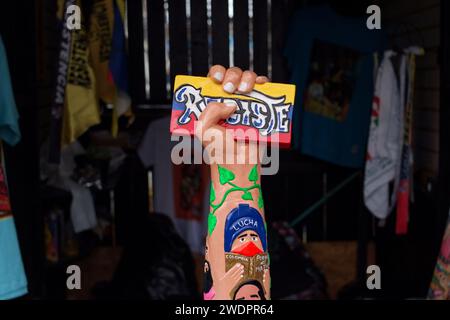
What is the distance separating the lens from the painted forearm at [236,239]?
7.46 feet

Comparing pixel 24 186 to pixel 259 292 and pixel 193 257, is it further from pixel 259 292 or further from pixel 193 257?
pixel 259 292

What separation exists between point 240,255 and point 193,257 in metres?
3.43

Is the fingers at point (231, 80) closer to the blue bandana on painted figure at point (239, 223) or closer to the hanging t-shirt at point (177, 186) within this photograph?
the blue bandana on painted figure at point (239, 223)

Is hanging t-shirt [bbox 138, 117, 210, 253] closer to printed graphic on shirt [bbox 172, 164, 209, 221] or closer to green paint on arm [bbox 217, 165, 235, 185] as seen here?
printed graphic on shirt [bbox 172, 164, 209, 221]

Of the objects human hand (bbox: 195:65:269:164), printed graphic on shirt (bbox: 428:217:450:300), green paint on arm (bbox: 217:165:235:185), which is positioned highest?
human hand (bbox: 195:65:269:164)

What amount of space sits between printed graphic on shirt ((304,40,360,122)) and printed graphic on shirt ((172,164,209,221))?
0.97 m

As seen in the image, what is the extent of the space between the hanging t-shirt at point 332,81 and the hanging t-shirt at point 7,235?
237cm

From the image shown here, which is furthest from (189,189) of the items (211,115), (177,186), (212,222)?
(211,115)

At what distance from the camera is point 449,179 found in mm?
4113

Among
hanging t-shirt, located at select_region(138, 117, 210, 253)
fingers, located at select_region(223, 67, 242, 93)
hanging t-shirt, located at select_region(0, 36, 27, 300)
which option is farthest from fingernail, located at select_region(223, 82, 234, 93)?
hanging t-shirt, located at select_region(138, 117, 210, 253)

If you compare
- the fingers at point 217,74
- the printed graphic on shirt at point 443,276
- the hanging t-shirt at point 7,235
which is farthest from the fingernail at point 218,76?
the printed graphic on shirt at point 443,276

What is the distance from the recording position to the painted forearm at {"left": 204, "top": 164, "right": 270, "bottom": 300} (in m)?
2.27

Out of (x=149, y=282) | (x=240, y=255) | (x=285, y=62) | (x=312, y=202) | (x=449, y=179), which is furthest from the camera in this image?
(x=312, y=202)
